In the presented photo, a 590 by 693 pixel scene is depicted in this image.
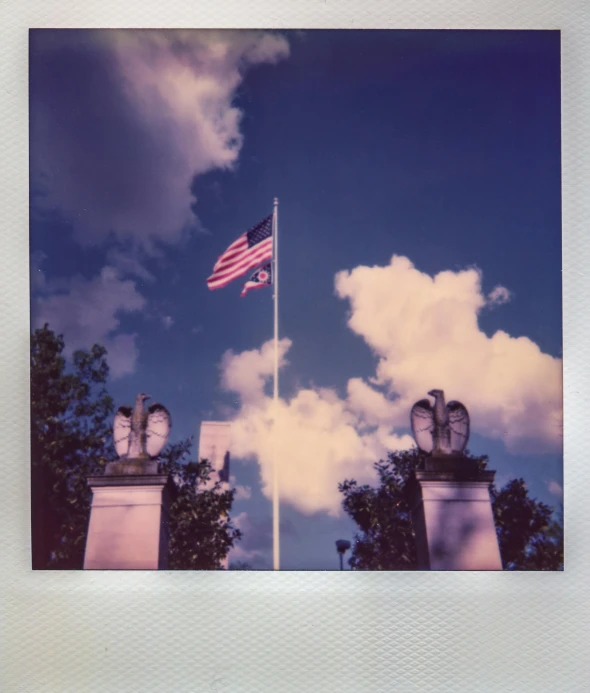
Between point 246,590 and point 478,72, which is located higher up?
point 478,72

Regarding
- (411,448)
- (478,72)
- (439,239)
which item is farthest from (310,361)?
(478,72)

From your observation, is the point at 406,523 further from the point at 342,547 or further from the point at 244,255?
the point at 244,255

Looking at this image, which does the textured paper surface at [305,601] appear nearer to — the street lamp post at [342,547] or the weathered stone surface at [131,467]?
the street lamp post at [342,547]

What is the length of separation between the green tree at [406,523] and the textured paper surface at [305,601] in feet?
0.28

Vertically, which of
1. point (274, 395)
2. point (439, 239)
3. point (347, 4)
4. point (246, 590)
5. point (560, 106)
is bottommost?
point (246, 590)

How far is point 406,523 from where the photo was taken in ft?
11.0

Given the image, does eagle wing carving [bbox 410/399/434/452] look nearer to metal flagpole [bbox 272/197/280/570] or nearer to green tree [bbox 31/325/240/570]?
metal flagpole [bbox 272/197/280/570]

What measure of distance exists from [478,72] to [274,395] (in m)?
2.08

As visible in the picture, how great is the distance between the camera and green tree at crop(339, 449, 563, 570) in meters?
3.26

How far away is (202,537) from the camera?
3338mm

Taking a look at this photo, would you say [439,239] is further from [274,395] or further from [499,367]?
[274,395]

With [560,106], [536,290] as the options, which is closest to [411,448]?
[536,290]

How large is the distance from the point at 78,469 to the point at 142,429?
41 centimetres

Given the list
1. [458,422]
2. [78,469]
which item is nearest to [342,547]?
[458,422]
